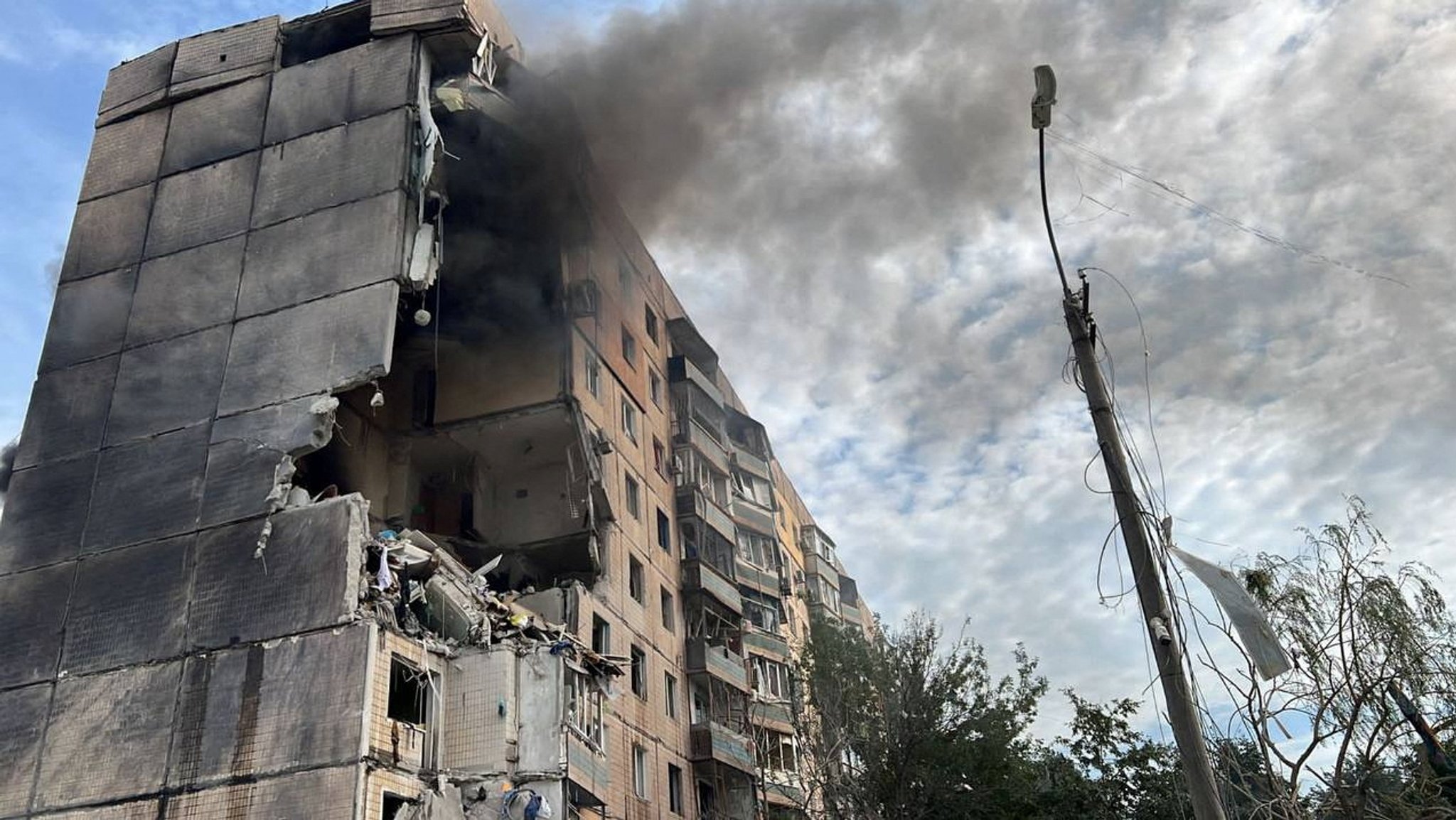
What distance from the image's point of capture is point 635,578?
25.4m

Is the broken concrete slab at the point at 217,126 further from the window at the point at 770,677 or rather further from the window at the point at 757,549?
the window at the point at 757,549

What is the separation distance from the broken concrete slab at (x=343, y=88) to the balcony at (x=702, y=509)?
13.3 metres

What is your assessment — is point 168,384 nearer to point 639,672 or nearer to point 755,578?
point 639,672

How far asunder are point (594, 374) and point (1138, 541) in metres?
19.1

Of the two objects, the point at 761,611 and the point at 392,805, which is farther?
the point at 761,611

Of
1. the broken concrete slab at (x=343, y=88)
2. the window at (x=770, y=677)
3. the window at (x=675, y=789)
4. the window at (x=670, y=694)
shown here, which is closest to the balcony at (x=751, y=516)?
the window at (x=770, y=677)

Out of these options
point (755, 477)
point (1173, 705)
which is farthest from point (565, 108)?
point (1173, 705)

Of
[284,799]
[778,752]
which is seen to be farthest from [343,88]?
[778,752]

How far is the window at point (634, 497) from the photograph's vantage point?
26.1 meters

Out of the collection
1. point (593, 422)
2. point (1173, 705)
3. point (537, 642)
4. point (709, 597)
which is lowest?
→ point (1173, 705)

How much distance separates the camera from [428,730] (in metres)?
16.3

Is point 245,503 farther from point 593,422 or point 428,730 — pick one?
point 593,422

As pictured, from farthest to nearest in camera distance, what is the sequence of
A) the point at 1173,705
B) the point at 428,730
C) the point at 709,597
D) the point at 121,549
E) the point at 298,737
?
1. the point at 709,597
2. the point at 121,549
3. the point at 428,730
4. the point at 298,737
5. the point at 1173,705

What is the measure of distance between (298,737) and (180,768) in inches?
76.2
